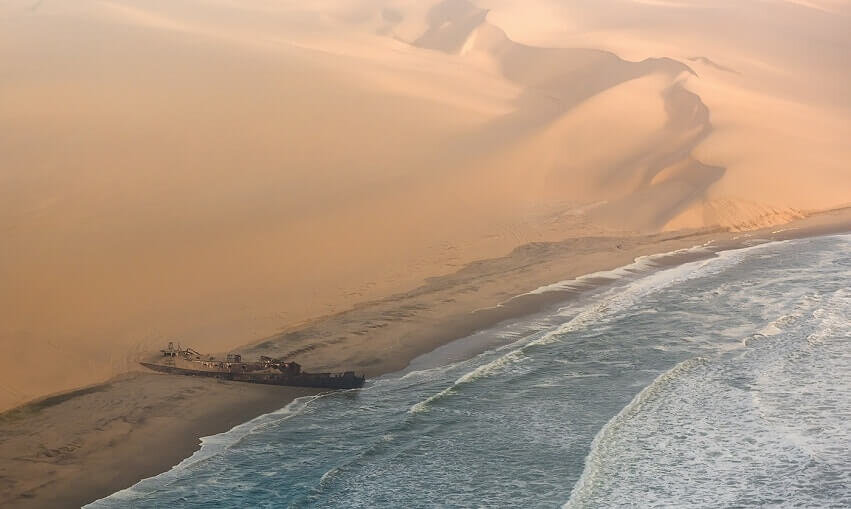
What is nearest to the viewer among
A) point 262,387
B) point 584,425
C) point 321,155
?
point 584,425

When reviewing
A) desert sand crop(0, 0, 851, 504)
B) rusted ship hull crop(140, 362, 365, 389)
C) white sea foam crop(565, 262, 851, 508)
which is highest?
desert sand crop(0, 0, 851, 504)

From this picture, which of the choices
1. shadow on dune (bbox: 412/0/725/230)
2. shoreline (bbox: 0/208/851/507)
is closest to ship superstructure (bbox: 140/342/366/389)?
shoreline (bbox: 0/208/851/507)

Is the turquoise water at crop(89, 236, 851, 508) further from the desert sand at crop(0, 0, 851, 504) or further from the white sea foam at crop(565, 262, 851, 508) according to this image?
the desert sand at crop(0, 0, 851, 504)

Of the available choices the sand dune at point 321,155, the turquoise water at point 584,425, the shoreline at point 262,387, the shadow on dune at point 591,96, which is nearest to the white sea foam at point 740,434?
the turquoise water at point 584,425

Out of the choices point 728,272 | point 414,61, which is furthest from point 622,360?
point 414,61

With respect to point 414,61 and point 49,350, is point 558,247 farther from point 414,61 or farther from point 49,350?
point 414,61

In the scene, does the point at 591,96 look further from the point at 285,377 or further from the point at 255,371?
the point at 255,371

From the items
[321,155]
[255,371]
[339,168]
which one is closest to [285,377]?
[255,371]
